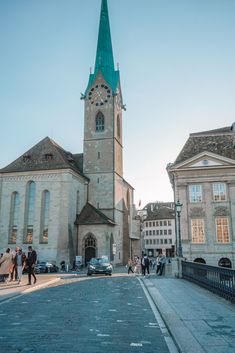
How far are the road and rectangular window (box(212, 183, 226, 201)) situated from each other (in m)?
25.0

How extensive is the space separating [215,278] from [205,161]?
22.8m

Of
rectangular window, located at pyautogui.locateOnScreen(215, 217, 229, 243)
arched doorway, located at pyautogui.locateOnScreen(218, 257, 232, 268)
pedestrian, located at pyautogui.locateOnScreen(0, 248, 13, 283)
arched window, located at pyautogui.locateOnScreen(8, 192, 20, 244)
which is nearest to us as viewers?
pedestrian, located at pyautogui.locateOnScreen(0, 248, 13, 283)

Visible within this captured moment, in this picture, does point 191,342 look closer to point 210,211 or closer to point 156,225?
point 210,211

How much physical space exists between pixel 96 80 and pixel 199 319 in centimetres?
4914

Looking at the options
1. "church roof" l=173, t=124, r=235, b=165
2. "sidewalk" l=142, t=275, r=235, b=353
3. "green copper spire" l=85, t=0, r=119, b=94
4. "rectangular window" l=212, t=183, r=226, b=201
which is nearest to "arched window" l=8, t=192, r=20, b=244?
"church roof" l=173, t=124, r=235, b=165

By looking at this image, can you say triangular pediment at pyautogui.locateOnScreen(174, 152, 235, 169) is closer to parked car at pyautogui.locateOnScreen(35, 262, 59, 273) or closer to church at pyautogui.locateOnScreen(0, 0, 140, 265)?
church at pyautogui.locateOnScreen(0, 0, 140, 265)

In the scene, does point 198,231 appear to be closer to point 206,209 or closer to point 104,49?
point 206,209

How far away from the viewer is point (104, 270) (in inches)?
1078

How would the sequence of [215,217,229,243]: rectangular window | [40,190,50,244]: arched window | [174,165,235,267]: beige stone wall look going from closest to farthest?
1. [174,165,235,267]: beige stone wall
2. [215,217,229,243]: rectangular window
3. [40,190,50,244]: arched window

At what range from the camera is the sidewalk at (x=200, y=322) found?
539cm

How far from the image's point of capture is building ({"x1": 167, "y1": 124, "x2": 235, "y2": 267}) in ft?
106

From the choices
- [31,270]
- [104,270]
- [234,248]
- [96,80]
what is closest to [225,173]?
[234,248]

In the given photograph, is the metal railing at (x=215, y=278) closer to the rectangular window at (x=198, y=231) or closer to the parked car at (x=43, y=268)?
the rectangular window at (x=198, y=231)

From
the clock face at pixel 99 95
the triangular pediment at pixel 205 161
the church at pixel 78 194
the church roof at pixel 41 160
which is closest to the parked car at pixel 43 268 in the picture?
the church at pixel 78 194
